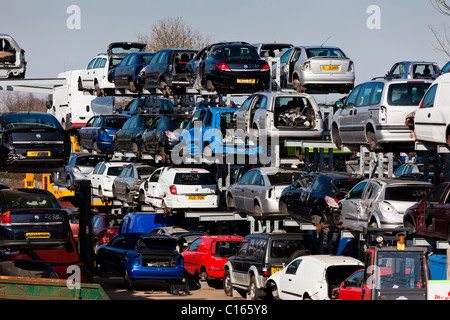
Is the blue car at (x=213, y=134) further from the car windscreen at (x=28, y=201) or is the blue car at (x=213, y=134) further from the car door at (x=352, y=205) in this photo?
the car windscreen at (x=28, y=201)

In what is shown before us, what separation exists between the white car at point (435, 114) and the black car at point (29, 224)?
25.2 feet

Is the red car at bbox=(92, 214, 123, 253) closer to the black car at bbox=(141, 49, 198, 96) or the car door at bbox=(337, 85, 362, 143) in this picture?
the black car at bbox=(141, 49, 198, 96)

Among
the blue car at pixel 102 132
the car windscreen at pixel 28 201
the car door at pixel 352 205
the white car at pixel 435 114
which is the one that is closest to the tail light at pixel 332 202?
the car door at pixel 352 205

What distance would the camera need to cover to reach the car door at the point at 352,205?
65.7ft

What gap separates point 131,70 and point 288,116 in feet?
42.8

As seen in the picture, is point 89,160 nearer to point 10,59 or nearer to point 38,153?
point 10,59

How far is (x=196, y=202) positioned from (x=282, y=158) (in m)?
3.02

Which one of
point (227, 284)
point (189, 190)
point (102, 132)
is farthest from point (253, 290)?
point (102, 132)

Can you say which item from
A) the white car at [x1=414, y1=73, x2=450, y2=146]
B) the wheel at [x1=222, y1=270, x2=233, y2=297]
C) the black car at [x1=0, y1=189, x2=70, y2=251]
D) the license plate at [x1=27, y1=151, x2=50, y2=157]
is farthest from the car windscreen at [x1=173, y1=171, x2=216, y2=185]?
the white car at [x1=414, y1=73, x2=450, y2=146]

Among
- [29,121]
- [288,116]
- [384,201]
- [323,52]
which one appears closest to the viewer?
[384,201]

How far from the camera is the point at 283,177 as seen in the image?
24453 mm

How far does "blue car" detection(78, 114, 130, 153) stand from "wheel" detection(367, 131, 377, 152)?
19280 millimetres

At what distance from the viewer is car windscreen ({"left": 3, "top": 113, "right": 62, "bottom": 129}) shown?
24219 mm
